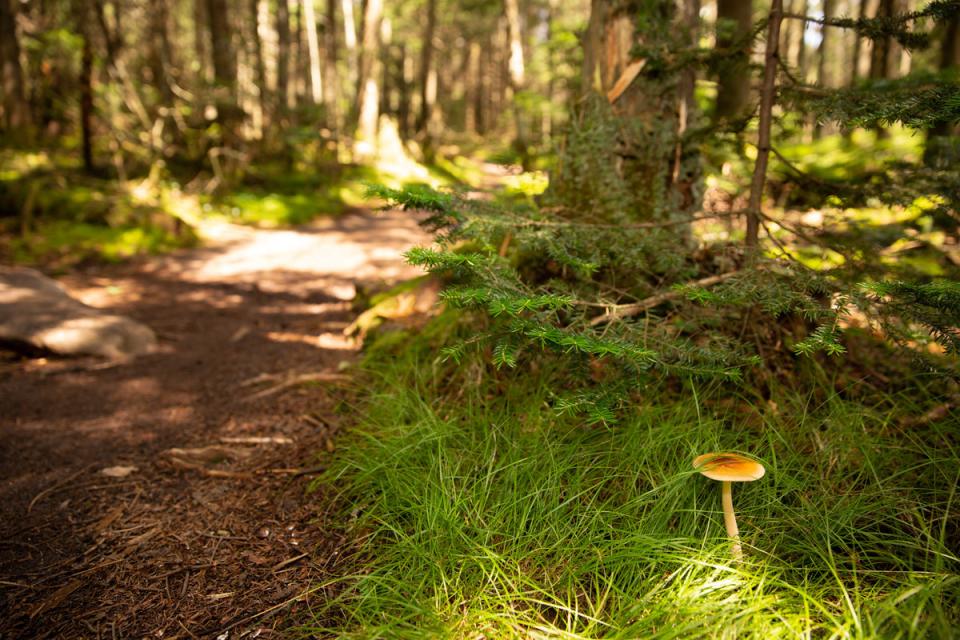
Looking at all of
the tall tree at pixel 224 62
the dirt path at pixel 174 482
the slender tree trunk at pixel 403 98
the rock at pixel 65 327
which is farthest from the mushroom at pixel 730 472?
the slender tree trunk at pixel 403 98

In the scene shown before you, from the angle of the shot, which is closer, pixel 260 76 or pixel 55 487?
pixel 55 487

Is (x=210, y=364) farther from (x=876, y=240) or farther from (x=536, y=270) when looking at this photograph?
(x=876, y=240)

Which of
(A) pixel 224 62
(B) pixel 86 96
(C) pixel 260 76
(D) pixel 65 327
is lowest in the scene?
(D) pixel 65 327

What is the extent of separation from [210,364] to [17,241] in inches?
227

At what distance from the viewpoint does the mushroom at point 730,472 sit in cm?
175

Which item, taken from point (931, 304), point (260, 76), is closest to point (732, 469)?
point (931, 304)

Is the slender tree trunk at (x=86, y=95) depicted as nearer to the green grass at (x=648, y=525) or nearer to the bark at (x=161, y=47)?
the bark at (x=161, y=47)

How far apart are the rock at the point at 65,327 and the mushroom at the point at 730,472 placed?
15.7 feet

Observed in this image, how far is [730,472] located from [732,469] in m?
0.02

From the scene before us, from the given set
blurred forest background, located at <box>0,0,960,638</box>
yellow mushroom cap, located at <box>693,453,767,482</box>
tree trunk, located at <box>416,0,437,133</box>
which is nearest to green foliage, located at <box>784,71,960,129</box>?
blurred forest background, located at <box>0,0,960,638</box>

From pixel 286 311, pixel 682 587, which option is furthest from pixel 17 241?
pixel 682 587

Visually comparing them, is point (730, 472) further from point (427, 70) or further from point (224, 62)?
point (427, 70)

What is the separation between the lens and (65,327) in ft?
15.1

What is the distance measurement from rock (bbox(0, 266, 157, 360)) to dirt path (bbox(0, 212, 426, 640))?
0.19 m
